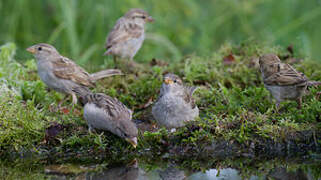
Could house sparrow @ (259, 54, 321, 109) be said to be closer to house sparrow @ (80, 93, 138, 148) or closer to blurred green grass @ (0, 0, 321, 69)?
house sparrow @ (80, 93, 138, 148)

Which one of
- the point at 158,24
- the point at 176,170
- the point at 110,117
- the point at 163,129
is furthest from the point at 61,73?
the point at 158,24

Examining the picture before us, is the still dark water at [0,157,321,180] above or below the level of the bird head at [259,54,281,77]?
below

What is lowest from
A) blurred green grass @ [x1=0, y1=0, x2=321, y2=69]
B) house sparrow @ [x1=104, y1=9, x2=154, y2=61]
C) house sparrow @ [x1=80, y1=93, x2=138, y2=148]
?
house sparrow @ [x1=80, y1=93, x2=138, y2=148]

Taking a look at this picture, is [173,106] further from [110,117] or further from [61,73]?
[61,73]

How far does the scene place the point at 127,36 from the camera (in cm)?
812

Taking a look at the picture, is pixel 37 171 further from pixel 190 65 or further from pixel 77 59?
pixel 77 59

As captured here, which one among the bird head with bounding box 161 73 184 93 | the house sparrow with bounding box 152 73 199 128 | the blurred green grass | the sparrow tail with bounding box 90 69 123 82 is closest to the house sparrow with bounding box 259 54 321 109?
the house sparrow with bounding box 152 73 199 128

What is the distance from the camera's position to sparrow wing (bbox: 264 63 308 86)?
5.68m

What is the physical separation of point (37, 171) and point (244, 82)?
325 cm

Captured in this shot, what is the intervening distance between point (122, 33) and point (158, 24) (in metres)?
2.38

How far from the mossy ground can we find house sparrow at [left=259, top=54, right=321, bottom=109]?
0.16m

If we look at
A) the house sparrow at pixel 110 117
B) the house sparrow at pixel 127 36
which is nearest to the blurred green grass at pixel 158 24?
the house sparrow at pixel 127 36

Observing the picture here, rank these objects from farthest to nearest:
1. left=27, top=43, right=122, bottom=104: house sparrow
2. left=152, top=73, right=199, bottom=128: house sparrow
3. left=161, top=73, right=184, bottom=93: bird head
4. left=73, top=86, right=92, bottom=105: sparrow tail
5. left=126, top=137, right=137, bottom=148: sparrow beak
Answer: left=27, top=43, right=122, bottom=104: house sparrow < left=73, top=86, right=92, bottom=105: sparrow tail < left=161, top=73, right=184, bottom=93: bird head < left=152, top=73, right=199, bottom=128: house sparrow < left=126, top=137, right=137, bottom=148: sparrow beak

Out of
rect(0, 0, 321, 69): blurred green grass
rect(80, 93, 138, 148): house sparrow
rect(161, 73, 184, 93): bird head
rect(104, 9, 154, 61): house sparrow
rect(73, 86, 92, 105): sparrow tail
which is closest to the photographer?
rect(80, 93, 138, 148): house sparrow
